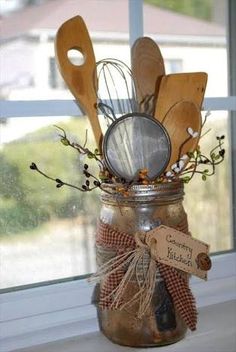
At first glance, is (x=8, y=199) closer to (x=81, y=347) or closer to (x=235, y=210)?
(x=81, y=347)

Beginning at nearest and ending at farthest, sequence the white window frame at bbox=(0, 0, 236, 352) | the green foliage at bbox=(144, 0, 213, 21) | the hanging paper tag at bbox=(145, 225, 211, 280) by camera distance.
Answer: the hanging paper tag at bbox=(145, 225, 211, 280) → the white window frame at bbox=(0, 0, 236, 352) → the green foliage at bbox=(144, 0, 213, 21)

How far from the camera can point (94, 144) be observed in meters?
0.84

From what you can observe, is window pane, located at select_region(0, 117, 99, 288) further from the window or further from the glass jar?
the glass jar

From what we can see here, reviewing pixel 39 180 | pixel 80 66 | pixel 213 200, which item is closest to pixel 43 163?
pixel 39 180

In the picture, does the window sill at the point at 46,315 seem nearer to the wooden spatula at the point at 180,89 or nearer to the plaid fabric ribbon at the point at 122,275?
the plaid fabric ribbon at the point at 122,275

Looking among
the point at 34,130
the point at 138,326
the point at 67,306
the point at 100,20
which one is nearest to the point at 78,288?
the point at 67,306

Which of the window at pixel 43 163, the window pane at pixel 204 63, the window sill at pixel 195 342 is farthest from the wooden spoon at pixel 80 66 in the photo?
the window sill at pixel 195 342

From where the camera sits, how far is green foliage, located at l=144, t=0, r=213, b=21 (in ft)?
2.92

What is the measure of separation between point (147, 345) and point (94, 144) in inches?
12.5

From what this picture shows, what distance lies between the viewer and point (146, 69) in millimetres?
790

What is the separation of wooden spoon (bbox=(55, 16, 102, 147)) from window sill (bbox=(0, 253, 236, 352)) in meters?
0.25

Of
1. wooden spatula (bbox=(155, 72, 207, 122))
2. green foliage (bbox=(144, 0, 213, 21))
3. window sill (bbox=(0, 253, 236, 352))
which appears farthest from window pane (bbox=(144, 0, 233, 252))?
window sill (bbox=(0, 253, 236, 352))

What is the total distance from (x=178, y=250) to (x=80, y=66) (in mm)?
293

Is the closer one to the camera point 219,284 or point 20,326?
point 20,326
